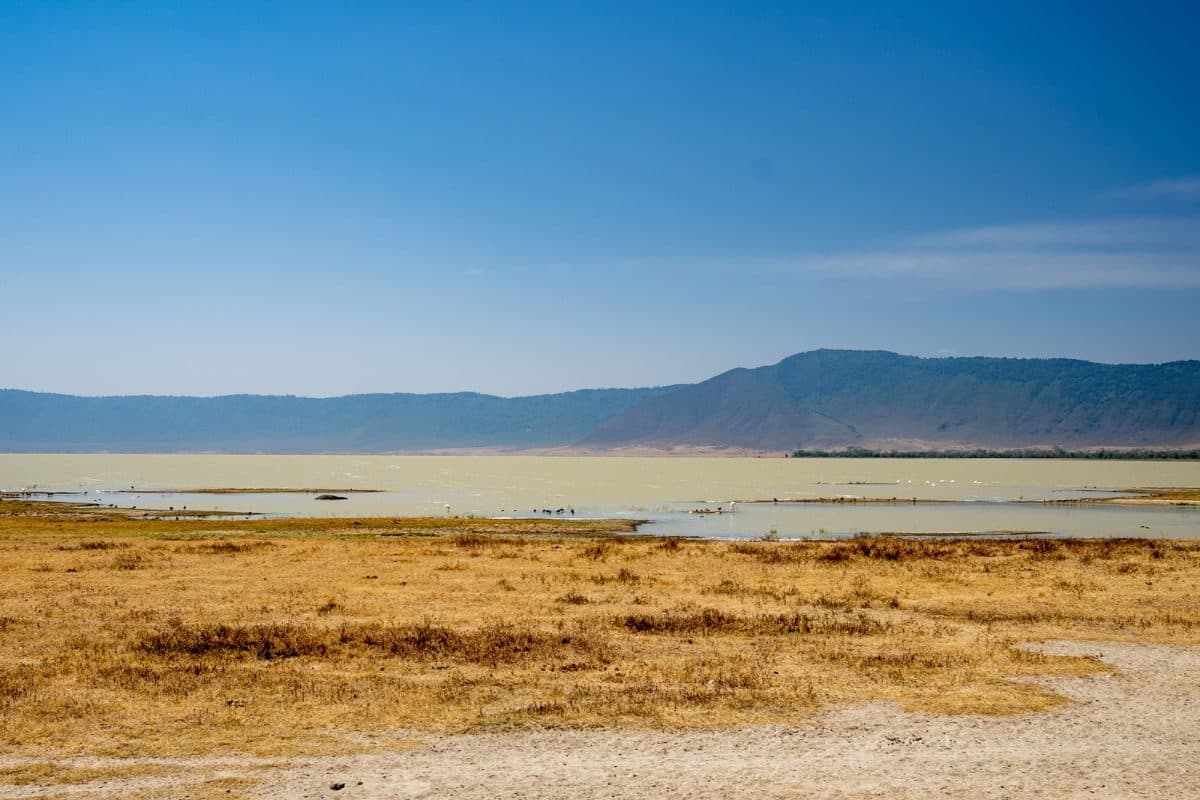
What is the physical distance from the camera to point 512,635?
66.5 feet

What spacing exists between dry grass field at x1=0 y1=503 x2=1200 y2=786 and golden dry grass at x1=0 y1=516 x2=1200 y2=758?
70 millimetres

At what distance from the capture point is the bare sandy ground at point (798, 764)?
11.1 m

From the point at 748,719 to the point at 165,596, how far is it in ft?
56.6

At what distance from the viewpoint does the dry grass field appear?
14.4 metres

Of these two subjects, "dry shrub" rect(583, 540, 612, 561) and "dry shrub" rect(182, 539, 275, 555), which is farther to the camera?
"dry shrub" rect(182, 539, 275, 555)

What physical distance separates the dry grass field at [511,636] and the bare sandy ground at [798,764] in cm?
67

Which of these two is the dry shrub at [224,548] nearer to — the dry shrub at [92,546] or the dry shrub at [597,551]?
the dry shrub at [92,546]

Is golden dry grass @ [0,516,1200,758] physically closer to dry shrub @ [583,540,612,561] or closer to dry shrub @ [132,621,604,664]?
dry shrub @ [132,621,604,664]

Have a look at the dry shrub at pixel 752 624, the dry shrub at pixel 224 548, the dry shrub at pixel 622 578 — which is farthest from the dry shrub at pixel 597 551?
the dry shrub at pixel 752 624

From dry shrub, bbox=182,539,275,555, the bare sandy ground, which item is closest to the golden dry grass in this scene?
dry shrub, bbox=182,539,275,555

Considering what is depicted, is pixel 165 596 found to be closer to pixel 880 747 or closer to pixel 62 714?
pixel 62 714

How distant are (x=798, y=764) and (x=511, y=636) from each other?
29.3ft

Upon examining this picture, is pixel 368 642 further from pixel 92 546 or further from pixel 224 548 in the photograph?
pixel 92 546

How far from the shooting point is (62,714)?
14.3 m
